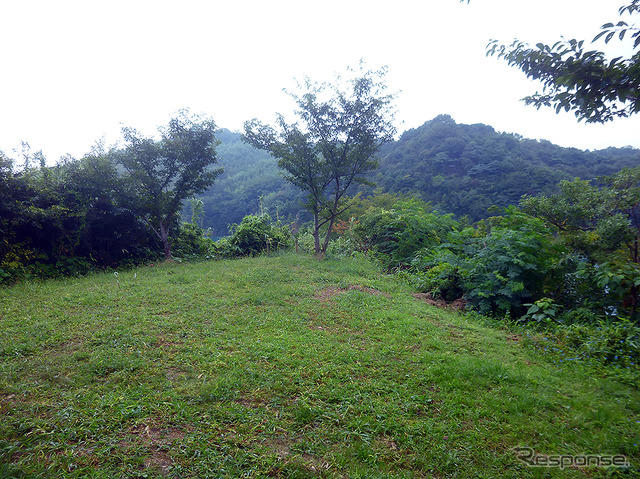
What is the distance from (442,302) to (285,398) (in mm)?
4334

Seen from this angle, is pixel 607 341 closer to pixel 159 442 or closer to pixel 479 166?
pixel 159 442

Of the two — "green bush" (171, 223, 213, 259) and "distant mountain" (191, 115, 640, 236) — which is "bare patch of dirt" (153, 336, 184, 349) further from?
Answer: "distant mountain" (191, 115, 640, 236)

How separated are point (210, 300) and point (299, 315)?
1.61 m

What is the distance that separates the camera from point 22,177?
23.1 ft

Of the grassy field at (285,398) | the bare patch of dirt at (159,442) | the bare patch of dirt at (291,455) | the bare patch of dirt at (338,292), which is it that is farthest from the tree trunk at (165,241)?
the bare patch of dirt at (291,455)

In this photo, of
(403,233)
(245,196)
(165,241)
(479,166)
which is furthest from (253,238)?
(479,166)

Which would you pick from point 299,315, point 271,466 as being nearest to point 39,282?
point 299,315

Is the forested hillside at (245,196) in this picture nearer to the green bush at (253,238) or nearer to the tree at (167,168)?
the green bush at (253,238)

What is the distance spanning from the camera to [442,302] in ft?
19.8

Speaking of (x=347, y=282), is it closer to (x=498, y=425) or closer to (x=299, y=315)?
(x=299, y=315)

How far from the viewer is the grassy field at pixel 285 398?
199 cm

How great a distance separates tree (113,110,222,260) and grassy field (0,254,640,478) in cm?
512

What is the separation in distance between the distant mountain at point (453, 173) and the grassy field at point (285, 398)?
702 inches

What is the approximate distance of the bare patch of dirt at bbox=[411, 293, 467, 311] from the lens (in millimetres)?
5671
